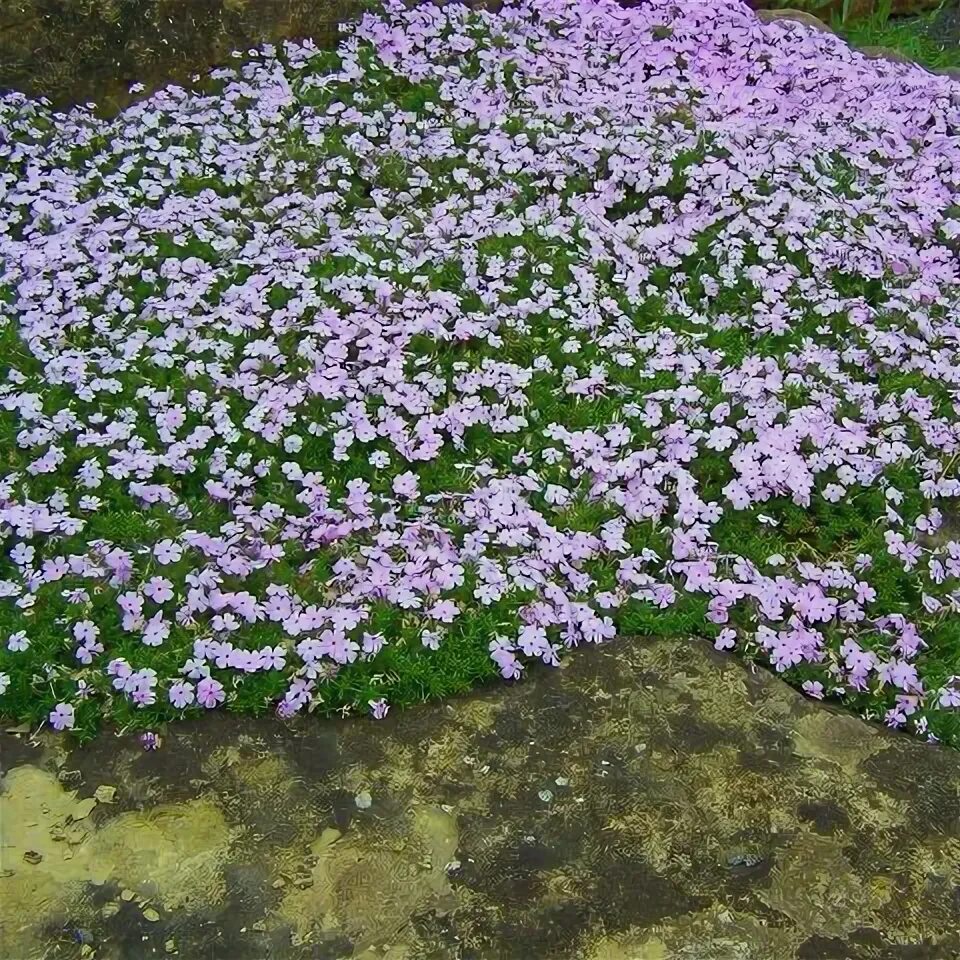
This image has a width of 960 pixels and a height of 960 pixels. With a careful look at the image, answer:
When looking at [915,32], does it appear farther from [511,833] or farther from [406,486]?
[511,833]

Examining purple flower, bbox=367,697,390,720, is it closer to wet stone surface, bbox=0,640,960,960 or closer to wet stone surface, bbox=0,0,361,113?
wet stone surface, bbox=0,640,960,960

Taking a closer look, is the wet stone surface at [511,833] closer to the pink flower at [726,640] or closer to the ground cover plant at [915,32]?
the pink flower at [726,640]

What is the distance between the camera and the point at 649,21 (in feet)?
26.0

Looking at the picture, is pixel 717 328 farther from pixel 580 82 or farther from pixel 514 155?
pixel 580 82

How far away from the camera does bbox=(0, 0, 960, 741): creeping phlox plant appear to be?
4.41m

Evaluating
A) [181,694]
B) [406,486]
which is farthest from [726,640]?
[181,694]

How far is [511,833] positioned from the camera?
366cm

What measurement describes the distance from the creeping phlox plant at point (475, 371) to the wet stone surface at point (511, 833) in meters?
0.23

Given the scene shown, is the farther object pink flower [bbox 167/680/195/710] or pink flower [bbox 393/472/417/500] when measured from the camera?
pink flower [bbox 393/472/417/500]

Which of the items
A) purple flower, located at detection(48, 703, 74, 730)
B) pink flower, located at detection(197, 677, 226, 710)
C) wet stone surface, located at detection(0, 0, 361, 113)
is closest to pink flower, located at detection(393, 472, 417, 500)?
pink flower, located at detection(197, 677, 226, 710)

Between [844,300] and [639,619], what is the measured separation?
8.56ft

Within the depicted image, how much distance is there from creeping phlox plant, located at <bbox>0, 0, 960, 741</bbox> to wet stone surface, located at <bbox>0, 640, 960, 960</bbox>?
0.23 m

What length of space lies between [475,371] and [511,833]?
8.35ft

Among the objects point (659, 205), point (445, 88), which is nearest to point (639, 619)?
point (659, 205)
